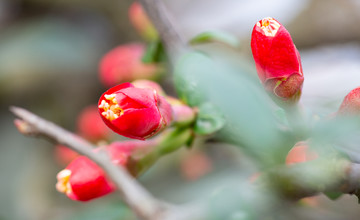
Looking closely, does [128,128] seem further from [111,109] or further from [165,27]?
[165,27]

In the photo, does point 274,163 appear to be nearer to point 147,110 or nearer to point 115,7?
point 147,110

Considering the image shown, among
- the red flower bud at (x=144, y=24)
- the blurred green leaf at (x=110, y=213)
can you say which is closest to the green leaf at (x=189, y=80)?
the red flower bud at (x=144, y=24)

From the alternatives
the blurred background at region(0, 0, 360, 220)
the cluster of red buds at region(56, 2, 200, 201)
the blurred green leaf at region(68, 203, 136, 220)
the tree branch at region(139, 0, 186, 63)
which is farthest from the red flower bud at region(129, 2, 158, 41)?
the blurred background at region(0, 0, 360, 220)

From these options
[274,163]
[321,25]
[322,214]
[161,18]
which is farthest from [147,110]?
[321,25]

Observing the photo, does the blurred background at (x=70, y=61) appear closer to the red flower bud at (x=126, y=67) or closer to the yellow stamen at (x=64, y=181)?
the red flower bud at (x=126, y=67)

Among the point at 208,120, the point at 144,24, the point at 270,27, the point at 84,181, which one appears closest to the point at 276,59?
the point at 270,27

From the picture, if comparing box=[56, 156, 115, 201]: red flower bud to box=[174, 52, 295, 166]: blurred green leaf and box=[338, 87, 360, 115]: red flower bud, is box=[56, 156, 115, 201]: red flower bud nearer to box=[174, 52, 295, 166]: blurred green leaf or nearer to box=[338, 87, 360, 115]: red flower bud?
box=[174, 52, 295, 166]: blurred green leaf
